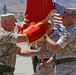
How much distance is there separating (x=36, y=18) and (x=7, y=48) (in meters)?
0.98

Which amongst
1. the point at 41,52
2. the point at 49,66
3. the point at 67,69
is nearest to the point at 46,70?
the point at 49,66

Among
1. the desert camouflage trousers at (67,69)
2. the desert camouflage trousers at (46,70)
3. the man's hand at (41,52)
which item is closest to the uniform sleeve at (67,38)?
the desert camouflage trousers at (67,69)

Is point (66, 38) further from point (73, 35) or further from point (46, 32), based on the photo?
point (46, 32)

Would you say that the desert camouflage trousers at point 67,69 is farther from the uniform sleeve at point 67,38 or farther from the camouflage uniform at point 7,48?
the camouflage uniform at point 7,48

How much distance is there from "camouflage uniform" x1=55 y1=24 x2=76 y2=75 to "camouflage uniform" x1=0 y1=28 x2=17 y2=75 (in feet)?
1.96

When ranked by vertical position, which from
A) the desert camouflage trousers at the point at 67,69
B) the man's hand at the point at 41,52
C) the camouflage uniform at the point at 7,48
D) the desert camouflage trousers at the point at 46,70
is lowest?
the desert camouflage trousers at the point at 46,70

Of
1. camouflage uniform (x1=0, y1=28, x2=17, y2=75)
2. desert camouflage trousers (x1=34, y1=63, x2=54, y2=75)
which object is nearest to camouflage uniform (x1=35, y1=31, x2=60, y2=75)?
desert camouflage trousers (x1=34, y1=63, x2=54, y2=75)

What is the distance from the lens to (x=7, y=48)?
5.07m

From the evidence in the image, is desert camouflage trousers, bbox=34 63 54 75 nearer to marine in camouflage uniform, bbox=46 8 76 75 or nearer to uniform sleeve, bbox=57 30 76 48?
marine in camouflage uniform, bbox=46 8 76 75

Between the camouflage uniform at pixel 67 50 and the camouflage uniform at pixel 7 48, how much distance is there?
23.5 inches

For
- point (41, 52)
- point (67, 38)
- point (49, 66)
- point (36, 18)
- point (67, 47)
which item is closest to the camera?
point (67, 38)

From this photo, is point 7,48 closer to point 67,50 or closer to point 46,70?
point 67,50

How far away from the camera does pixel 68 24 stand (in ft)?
16.8

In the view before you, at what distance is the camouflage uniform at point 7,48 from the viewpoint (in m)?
4.98
